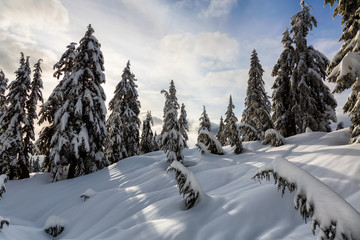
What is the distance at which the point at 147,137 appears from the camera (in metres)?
35.1

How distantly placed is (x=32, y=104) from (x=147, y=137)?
689 inches

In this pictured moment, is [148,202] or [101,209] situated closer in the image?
[148,202]

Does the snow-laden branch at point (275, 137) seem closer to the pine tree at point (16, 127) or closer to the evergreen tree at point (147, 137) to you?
the pine tree at point (16, 127)

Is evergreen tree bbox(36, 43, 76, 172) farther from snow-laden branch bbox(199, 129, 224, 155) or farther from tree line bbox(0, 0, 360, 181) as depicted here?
snow-laden branch bbox(199, 129, 224, 155)

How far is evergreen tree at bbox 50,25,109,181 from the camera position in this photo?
1535 centimetres

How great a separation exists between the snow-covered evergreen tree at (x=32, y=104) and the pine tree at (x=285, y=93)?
24421 millimetres

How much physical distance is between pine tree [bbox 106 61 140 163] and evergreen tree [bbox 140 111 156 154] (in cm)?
765

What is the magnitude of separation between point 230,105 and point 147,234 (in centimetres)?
2919

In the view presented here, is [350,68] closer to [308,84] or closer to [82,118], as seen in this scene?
[308,84]

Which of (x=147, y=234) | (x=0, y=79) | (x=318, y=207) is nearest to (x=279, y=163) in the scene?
(x=318, y=207)

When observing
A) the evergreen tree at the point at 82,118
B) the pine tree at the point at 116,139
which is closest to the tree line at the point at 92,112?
the evergreen tree at the point at 82,118

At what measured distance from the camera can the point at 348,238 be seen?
1847 mm

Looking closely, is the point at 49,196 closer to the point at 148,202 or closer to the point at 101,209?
the point at 101,209

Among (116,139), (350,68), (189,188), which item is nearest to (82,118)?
(116,139)
